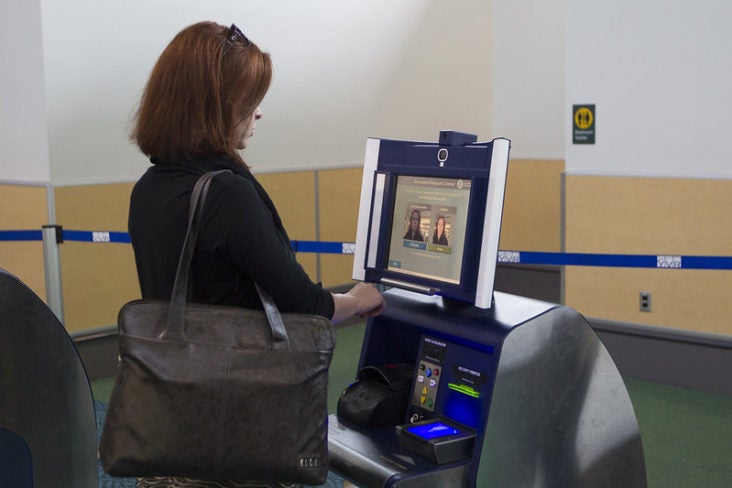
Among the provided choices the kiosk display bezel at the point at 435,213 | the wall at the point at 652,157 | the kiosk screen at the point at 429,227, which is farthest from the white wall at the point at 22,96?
the kiosk screen at the point at 429,227

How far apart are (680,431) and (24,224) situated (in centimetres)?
319

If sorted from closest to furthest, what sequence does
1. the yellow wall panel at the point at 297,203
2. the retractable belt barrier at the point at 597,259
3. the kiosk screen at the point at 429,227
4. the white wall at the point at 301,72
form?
1. the kiosk screen at the point at 429,227
2. the retractable belt barrier at the point at 597,259
3. the white wall at the point at 301,72
4. the yellow wall panel at the point at 297,203

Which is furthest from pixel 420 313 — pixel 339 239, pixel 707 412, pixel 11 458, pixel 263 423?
pixel 339 239

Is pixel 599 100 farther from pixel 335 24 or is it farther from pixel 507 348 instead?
pixel 507 348

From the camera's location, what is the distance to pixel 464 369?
177 cm

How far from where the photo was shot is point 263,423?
1.40 m

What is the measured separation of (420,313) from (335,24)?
402 cm

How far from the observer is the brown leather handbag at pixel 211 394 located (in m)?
1.38

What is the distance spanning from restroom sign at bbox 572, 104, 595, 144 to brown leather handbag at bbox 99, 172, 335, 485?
332 cm

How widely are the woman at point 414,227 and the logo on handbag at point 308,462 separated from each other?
0.55 metres

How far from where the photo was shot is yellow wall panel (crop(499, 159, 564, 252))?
5926mm

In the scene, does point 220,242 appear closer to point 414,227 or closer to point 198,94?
point 198,94

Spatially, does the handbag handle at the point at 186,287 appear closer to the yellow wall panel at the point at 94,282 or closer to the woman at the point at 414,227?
the woman at the point at 414,227

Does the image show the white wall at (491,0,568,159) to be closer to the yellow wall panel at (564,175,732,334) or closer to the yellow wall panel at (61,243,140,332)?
the yellow wall panel at (564,175,732,334)
